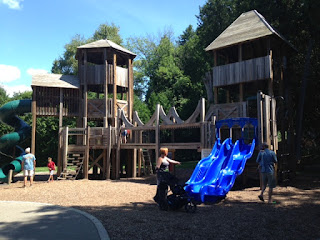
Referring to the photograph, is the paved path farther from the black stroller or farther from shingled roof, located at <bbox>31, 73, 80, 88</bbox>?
shingled roof, located at <bbox>31, 73, 80, 88</bbox>

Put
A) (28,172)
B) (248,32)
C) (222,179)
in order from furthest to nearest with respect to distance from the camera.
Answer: (248,32), (28,172), (222,179)

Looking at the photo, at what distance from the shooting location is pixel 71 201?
32.1ft

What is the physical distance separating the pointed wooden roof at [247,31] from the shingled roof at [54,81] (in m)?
9.97

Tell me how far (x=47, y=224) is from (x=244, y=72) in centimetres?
1394

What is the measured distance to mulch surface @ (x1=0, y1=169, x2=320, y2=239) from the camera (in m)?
5.70

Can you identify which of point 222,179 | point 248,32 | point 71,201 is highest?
point 248,32

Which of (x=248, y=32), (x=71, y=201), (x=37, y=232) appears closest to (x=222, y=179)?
(x=71, y=201)

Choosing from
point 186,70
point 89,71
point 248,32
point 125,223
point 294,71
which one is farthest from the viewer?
point 186,70

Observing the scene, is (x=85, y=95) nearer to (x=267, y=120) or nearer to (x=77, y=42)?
(x=267, y=120)

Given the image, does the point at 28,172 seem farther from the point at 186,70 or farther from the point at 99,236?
the point at 186,70

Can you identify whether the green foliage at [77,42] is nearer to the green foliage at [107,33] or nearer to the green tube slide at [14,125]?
the green foliage at [107,33]

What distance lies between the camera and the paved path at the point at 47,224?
545 cm

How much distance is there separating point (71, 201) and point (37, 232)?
4.14 m

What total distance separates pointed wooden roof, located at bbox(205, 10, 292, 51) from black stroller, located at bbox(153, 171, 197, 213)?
11300 mm
